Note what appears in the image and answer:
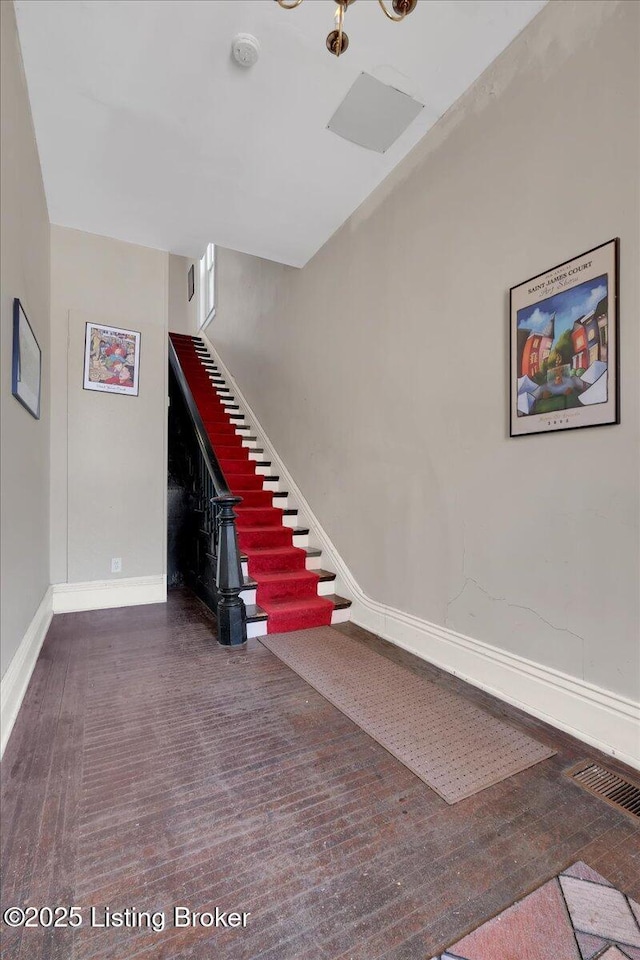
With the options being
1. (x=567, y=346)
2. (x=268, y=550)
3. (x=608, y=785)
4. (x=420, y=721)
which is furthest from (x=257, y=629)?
(x=567, y=346)

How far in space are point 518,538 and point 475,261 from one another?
146cm

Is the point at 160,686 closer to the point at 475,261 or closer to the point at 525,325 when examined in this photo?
the point at 525,325

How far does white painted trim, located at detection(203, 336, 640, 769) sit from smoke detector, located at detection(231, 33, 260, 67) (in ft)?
10.0

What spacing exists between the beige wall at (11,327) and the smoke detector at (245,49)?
0.92 m

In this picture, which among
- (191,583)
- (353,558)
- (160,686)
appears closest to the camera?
(160,686)

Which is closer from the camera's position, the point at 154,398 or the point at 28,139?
the point at 28,139

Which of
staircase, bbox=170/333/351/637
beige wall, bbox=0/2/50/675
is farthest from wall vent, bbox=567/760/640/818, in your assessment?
beige wall, bbox=0/2/50/675

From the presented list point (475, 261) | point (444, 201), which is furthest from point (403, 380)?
point (444, 201)

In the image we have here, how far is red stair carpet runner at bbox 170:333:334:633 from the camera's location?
3.09 metres

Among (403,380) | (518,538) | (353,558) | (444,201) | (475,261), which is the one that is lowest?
(353,558)

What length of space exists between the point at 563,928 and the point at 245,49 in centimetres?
334

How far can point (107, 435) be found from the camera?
3.54 metres

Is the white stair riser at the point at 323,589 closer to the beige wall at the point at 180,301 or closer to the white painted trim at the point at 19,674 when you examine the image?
the white painted trim at the point at 19,674

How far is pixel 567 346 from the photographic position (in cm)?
183
